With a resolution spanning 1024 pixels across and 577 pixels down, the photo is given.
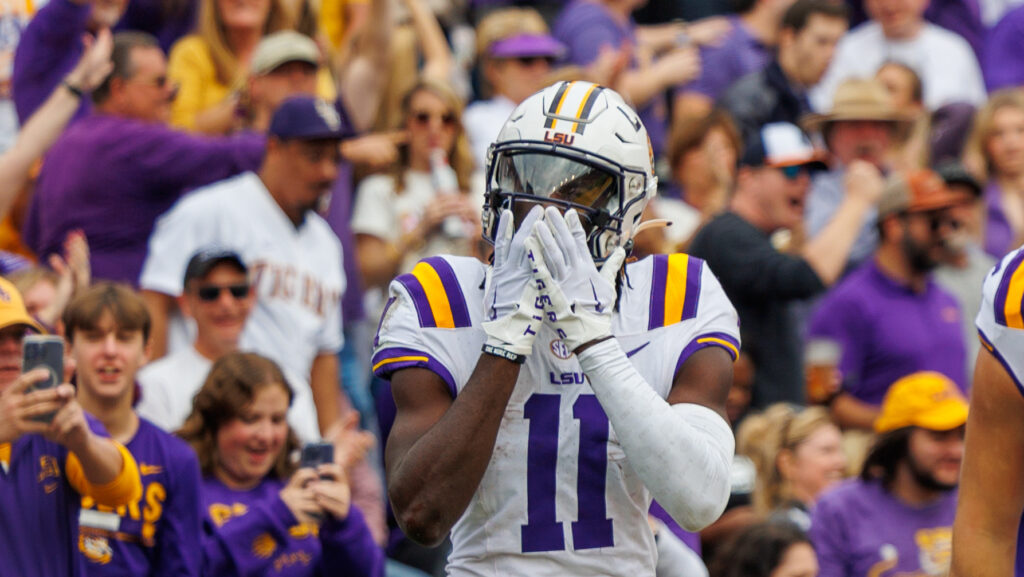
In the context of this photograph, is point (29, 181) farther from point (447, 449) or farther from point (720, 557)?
point (447, 449)

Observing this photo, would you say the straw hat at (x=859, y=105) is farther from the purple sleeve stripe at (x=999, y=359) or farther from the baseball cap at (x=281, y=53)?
the purple sleeve stripe at (x=999, y=359)

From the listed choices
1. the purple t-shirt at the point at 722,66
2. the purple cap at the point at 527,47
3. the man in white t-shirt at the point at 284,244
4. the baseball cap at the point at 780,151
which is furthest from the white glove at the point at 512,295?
the purple t-shirt at the point at 722,66

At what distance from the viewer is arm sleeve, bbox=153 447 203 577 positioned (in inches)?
197

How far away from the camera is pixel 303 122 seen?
7.00 metres

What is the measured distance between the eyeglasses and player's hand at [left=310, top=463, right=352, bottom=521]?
3.28 metres

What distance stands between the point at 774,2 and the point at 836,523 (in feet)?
19.3

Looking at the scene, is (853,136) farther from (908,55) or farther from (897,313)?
(897,313)

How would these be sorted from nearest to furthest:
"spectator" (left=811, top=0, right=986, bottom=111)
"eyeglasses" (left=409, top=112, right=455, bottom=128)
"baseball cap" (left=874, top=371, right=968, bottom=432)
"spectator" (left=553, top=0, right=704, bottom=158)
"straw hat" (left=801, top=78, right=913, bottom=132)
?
"baseball cap" (left=874, top=371, right=968, bottom=432) → "eyeglasses" (left=409, top=112, right=455, bottom=128) → "straw hat" (left=801, top=78, right=913, bottom=132) → "spectator" (left=553, top=0, right=704, bottom=158) → "spectator" (left=811, top=0, right=986, bottom=111)

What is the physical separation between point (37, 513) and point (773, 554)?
2.89 meters

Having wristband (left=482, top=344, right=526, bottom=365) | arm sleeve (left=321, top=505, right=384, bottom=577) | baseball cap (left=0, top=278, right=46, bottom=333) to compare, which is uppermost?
baseball cap (left=0, top=278, right=46, bottom=333)

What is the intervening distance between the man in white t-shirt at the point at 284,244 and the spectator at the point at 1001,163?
13.8 ft

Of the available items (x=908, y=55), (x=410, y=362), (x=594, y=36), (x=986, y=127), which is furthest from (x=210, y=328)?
(x=908, y=55)

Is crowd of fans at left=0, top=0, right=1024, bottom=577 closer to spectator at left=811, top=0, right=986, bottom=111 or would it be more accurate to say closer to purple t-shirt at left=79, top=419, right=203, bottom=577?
purple t-shirt at left=79, top=419, right=203, bottom=577

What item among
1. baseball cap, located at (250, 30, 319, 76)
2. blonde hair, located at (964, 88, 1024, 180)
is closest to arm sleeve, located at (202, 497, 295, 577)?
baseball cap, located at (250, 30, 319, 76)
